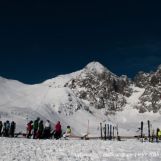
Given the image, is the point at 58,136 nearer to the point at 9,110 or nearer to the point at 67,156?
the point at 67,156

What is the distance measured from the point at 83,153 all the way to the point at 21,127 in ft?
390

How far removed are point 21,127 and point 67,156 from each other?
120 meters

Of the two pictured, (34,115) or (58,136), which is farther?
(34,115)


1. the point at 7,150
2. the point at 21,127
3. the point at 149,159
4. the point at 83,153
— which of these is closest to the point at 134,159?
the point at 149,159

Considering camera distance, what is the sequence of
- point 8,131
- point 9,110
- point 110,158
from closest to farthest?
1. point 110,158
2. point 8,131
3. point 9,110

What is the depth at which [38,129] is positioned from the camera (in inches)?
1581

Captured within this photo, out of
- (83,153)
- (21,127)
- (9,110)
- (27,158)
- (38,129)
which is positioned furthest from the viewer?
(9,110)

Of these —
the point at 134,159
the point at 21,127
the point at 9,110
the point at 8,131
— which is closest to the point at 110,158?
the point at 134,159

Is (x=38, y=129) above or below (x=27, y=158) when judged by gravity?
above

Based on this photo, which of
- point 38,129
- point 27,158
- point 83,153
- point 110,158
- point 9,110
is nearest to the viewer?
point 27,158

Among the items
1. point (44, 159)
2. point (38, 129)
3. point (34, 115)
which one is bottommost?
point (44, 159)

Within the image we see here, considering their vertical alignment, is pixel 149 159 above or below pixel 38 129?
below

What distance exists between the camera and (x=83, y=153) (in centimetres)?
2362

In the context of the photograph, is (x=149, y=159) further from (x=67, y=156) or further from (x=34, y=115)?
(x=34, y=115)
